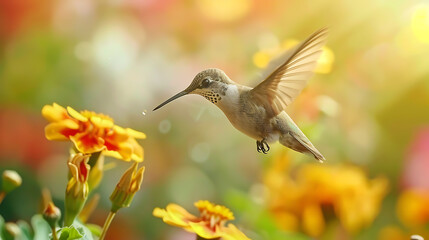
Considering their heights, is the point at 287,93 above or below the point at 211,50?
below

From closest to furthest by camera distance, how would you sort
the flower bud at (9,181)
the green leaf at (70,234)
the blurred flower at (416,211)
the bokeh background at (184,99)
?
1. the green leaf at (70,234)
2. the flower bud at (9,181)
3. the blurred flower at (416,211)
4. the bokeh background at (184,99)

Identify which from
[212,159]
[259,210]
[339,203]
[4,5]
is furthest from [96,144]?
[4,5]

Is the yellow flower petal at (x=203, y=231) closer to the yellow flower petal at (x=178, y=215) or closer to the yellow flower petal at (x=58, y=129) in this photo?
the yellow flower petal at (x=178, y=215)

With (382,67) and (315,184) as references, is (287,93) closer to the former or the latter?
(315,184)

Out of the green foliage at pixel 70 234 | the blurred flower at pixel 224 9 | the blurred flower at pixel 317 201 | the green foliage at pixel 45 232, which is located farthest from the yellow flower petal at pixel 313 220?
the blurred flower at pixel 224 9

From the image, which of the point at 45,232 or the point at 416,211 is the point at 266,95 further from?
the point at 416,211

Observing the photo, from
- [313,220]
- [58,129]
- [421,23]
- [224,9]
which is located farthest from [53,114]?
[421,23]
